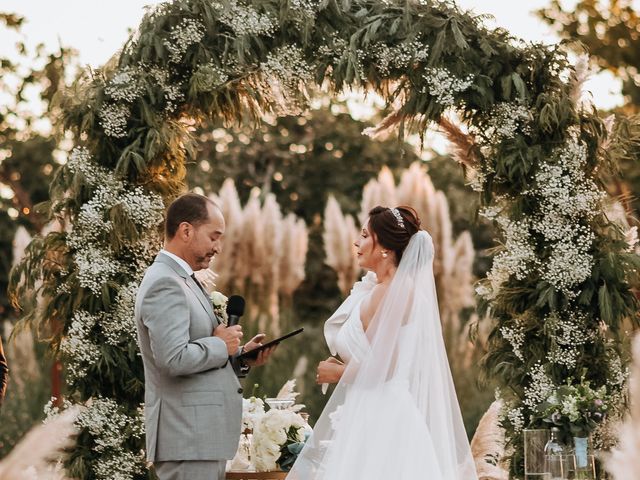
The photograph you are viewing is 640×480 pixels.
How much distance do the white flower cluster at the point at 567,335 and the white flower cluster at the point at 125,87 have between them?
2.75m

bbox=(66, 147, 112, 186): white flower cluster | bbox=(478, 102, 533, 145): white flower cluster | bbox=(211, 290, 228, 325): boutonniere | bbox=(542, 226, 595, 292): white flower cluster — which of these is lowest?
bbox=(211, 290, 228, 325): boutonniere

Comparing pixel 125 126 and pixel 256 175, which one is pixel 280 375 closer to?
pixel 125 126

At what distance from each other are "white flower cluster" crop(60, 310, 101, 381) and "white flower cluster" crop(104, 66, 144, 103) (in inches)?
51.0

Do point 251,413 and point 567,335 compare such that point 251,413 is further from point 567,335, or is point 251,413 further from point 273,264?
point 273,264

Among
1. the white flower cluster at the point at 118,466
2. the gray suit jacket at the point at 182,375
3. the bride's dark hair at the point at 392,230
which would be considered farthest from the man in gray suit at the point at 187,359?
the white flower cluster at the point at 118,466

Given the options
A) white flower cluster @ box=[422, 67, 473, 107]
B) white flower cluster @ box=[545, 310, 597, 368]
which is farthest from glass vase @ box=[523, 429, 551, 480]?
white flower cluster @ box=[422, 67, 473, 107]

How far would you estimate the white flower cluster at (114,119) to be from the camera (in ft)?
18.2

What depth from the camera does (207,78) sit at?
5418mm

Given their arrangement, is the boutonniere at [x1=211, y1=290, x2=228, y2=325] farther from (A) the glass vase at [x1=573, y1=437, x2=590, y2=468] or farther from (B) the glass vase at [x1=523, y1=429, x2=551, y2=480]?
(A) the glass vase at [x1=573, y1=437, x2=590, y2=468]

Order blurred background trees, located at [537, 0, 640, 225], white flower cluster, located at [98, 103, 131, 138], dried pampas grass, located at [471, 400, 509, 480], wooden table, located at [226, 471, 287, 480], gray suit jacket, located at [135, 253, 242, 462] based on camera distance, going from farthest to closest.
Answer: blurred background trees, located at [537, 0, 640, 225], dried pampas grass, located at [471, 400, 509, 480], white flower cluster, located at [98, 103, 131, 138], wooden table, located at [226, 471, 287, 480], gray suit jacket, located at [135, 253, 242, 462]

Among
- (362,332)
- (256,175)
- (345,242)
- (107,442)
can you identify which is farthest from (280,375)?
(256,175)

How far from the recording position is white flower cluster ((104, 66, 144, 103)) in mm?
5527

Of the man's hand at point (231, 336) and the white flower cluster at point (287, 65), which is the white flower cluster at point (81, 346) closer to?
the man's hand at point (231, 336)

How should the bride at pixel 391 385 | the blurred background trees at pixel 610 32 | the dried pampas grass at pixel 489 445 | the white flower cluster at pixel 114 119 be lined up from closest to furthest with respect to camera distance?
1. the bride at pixel 391 385
2. the white flower cluster at pixel 114 119
3. the dried pampas grass at pixel 489 445
4. the blurred background trees at pixel 610 32
